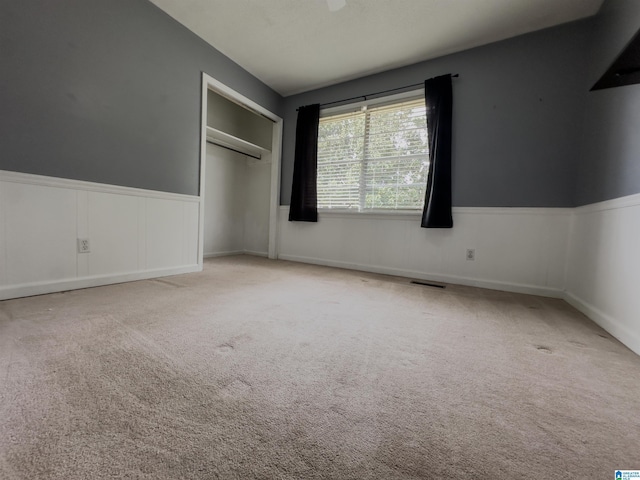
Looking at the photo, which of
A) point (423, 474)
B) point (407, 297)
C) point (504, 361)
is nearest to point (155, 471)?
point (423, 474)

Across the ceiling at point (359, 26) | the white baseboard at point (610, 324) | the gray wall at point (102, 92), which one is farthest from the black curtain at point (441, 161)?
the gray wall at point (102, 92)

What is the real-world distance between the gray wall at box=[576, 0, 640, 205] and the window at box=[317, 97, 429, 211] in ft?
3.93

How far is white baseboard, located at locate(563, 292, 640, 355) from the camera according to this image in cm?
118

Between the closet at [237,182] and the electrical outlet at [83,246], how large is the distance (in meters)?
1.83

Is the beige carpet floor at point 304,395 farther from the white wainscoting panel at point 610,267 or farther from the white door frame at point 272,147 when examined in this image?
the white door frame at point 272,147

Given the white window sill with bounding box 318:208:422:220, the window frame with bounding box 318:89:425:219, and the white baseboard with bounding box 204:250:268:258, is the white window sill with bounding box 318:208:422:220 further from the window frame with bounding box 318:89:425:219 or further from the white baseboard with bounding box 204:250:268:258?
the white baseboard with bounding box 204:250:268:258

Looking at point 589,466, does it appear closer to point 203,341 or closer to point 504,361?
point 504,361

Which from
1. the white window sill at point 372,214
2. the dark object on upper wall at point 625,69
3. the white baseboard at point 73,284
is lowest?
the white baseboard at point 73,284

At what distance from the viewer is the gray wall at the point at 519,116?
83.4 inches

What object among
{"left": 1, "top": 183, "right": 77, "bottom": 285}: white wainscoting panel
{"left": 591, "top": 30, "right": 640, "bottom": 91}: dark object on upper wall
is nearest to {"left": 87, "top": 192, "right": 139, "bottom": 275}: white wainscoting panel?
{"left": 1, "top": 183, "right": 77, "bottom": 285}: white wainscoting panel

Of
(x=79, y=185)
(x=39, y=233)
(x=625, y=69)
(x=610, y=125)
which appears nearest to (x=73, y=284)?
(x=39, y=233)

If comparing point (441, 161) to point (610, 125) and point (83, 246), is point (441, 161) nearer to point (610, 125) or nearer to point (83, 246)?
point (610, 125)

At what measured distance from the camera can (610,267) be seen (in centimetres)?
148

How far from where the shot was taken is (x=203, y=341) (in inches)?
43.1
